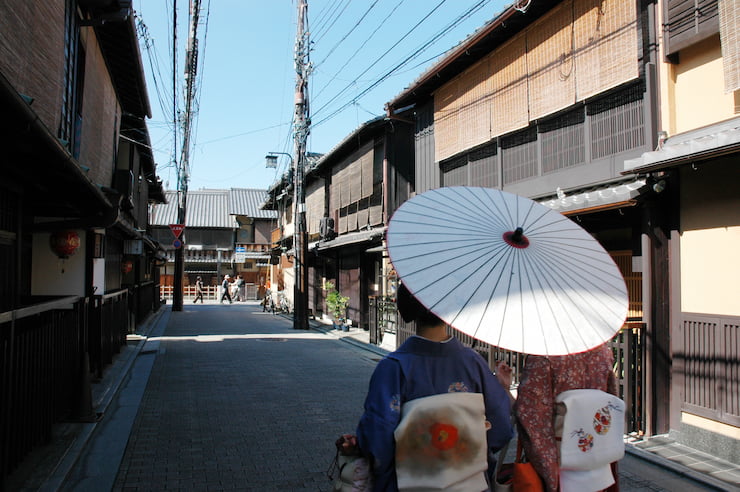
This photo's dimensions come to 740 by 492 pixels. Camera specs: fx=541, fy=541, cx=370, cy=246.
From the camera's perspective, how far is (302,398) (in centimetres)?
894

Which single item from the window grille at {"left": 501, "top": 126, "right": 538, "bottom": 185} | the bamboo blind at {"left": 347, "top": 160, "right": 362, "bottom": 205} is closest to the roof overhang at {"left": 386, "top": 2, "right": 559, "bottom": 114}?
the window grille at {"left": 501, "top": 126, "right": 538, "bottom": 185}

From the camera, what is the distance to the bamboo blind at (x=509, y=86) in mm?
10078

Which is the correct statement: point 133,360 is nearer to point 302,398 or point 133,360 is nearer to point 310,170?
point 302,398

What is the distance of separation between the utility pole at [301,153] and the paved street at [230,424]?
6.79m

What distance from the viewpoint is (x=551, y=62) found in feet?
30.6

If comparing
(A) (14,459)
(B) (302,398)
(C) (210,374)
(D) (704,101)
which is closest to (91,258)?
(C) (210,374)

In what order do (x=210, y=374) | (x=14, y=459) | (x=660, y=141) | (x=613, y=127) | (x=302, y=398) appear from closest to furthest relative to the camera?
(x=14, y=459) → (x=660, y=141) → (x=613, y=127) → (x=302, y=398) → (x=210, y=374)

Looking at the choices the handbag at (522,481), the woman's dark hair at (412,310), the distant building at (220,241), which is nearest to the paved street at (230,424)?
the handbag at (522,481)

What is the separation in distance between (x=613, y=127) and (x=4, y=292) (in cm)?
872

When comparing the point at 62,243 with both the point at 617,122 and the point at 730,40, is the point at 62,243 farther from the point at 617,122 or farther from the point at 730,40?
the point at 730,40

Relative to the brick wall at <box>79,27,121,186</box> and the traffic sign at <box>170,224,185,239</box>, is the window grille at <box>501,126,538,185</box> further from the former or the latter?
the traffic sign at <box>170,224,185,239</box>

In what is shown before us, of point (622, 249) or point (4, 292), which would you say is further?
point (622, 249)

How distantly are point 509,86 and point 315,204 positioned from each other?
1747 cm

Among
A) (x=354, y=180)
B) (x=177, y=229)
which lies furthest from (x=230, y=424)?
(x=177, y=229)
